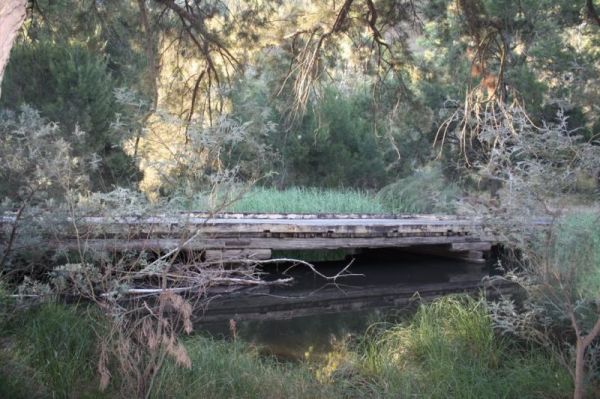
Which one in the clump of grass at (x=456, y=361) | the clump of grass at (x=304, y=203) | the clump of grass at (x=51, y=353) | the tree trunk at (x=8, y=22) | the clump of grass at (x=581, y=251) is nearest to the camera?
the tree trunk at (x=8, y=22)

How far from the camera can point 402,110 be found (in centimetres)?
872

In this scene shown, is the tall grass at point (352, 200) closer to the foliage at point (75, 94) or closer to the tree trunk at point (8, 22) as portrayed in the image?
the foliage at point (75, 94)

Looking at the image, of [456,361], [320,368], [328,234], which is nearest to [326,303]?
[328,234]

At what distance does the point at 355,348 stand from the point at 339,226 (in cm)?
449

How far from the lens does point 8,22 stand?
2580 millimetres

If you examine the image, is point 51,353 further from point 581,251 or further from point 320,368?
point 581,251

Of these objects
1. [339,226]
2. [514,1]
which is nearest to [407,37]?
[514,1]

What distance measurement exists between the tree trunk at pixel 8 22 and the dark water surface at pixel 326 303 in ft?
9.72

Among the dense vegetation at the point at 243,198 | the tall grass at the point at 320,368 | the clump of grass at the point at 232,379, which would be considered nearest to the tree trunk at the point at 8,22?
the dense vegetation at the point at 243,198

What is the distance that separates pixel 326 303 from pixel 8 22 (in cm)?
708

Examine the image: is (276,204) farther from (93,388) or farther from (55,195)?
(93,388)

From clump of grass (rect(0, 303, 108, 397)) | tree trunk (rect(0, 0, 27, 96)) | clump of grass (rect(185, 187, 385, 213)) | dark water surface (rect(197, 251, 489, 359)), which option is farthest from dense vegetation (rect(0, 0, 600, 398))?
clump of grass (rect(185, 187, 385, 213))

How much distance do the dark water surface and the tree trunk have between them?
296cm

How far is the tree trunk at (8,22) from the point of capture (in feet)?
8.39
